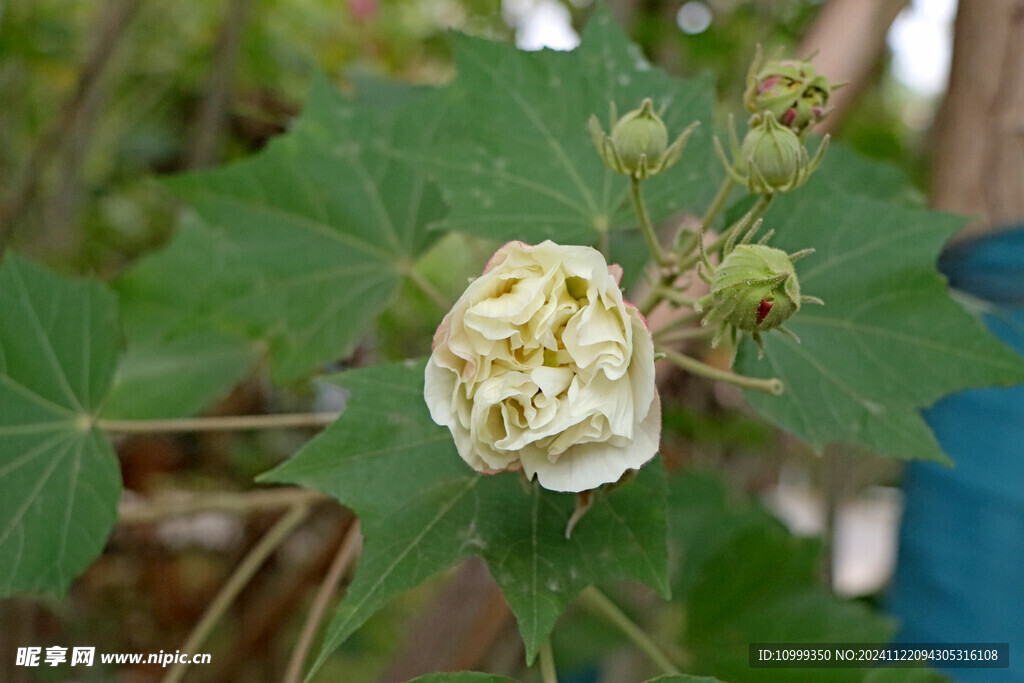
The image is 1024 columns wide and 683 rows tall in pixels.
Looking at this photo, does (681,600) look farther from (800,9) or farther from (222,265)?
(800,9)

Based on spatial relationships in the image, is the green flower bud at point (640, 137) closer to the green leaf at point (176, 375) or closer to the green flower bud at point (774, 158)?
the green flower bud at point (774, 158)

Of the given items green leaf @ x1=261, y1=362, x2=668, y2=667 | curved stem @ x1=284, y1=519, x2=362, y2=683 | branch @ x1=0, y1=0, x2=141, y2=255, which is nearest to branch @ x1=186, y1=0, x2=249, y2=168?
branch @ x1=0, y1=0, x2=141, y2=255

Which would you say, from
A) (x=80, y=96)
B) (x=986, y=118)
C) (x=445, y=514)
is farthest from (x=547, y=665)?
(x=80, y=96)

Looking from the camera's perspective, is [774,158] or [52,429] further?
[52,429]

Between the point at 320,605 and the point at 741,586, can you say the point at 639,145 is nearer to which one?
the point at 320,605

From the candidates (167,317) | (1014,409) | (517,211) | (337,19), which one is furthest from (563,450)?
(337,19)
